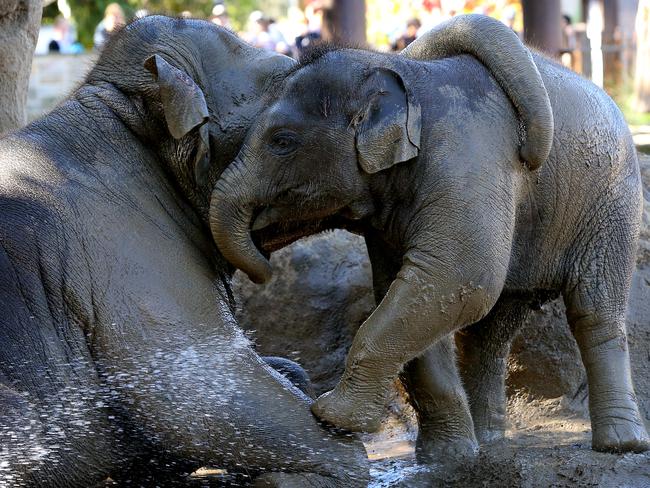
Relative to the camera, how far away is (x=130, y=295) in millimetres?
4094

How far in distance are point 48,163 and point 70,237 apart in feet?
1.08

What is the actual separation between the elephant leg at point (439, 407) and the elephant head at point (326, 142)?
2.45 feet

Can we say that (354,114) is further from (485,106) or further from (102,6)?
(102,6)

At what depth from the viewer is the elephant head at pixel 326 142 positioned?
4.24 metres

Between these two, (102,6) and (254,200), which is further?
(102,6)

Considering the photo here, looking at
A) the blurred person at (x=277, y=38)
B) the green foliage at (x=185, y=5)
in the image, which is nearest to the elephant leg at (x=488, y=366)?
the blurred person at (x=277, y=38)

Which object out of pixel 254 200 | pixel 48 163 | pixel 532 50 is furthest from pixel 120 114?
pixel 532 50

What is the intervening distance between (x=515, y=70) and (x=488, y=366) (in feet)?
4.66

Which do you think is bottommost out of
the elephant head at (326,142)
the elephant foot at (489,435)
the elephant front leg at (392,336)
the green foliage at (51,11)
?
the elephant foot at (489,435)

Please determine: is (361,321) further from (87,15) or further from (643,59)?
(87,15)

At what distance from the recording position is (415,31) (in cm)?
1580

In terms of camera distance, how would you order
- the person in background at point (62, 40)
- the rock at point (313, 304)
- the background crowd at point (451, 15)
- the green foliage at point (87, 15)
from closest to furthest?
the rock at point (313, 304) < the background crowd at point (451, 15) < the person in background at point (62, 40) < the green foliage at point (87, 15)

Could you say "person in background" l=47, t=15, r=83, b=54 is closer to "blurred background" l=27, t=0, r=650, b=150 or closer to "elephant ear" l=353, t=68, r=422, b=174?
"blurred background" l=27, t=0, r=650, b=150

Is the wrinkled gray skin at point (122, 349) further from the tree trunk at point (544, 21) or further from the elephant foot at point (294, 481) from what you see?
the tree trunk at point (544, 21)
